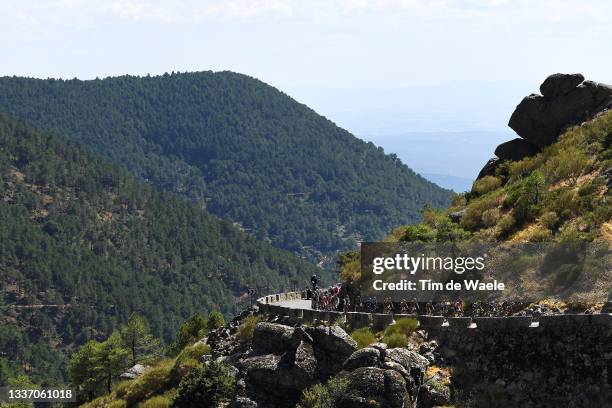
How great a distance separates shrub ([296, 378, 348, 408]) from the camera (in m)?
52.3

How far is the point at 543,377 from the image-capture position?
2076 inches

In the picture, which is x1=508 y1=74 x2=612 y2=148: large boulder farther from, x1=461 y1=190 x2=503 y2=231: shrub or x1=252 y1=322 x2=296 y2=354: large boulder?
x1=252 y1=322 x2=296 y2=354: large boulder

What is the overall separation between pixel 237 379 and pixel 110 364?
102 feet

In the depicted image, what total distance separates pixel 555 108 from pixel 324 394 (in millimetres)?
45552

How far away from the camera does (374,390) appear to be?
169 ft

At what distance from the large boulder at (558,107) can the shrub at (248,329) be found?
118 feet

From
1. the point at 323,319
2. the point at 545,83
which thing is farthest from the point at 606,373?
the point at 545,83

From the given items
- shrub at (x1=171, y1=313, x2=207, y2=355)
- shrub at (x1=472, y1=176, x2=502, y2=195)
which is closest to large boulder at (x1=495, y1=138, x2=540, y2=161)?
shrub at (x1=472, y1=176, x2=502, y2=195)

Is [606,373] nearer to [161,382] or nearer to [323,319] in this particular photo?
[323,319]

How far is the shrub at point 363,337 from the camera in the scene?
56719 millimetres

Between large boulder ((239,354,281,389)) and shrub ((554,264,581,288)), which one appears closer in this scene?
large boulder ((239,354,281,389))

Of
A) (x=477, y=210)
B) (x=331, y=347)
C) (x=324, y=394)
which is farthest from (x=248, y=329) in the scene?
(x=477, y=210)

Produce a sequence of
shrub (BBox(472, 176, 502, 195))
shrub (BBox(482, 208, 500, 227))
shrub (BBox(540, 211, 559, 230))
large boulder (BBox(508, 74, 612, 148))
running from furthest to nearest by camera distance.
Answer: shrub (BBox(472, 176, 502, 195)), large boulder (BBox(508, 74, 612, 148)), shrub (BBox(482, 208, 500, 227)), shrub (BBox(540, 211, 559, 230))

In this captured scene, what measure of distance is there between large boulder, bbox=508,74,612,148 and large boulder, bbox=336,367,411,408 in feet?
140
